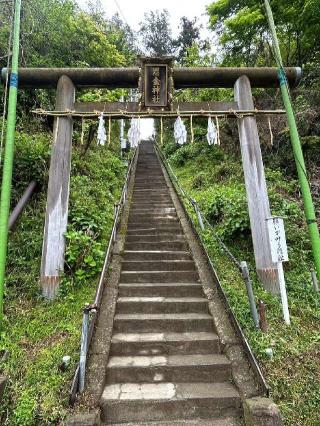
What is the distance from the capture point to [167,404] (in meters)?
4.04

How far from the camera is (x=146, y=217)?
994cm

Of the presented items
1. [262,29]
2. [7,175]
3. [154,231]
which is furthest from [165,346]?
[262,29]

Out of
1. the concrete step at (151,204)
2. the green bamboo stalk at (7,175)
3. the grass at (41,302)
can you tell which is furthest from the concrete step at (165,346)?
the concrete step at (151,204)

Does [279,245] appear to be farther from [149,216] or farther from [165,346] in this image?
[149,216]

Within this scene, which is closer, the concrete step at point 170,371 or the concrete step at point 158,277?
the concrete step at point 170,371

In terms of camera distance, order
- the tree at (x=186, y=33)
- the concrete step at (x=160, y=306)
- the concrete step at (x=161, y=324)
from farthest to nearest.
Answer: the tree at (x=186, y=33), the concrete step at (x=160, y=306), the concrete step at (x=161, y=324)

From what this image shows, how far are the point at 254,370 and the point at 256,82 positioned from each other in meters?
5.92

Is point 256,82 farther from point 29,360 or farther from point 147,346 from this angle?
point 29,360

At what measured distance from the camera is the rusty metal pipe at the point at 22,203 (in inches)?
262

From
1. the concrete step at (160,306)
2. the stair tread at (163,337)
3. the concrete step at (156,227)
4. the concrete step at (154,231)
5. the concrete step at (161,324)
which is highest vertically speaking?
the concrete step at (156,227)

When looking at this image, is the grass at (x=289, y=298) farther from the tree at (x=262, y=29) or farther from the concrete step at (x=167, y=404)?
the tree at (x=262, y=29)

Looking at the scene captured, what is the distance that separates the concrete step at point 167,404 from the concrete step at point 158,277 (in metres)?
2.62

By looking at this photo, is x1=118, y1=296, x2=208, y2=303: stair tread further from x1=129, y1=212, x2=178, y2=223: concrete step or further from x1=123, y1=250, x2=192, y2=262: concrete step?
x1=129, y1=212, x2=178, y2=223: concrete step

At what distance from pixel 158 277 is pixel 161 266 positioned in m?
0.43
